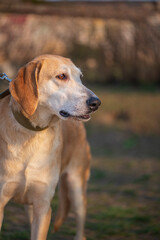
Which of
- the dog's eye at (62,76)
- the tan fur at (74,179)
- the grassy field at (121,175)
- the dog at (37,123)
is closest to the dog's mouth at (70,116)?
the dog at (37,123)

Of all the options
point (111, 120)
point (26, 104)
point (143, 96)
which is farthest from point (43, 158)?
point (143, 96)

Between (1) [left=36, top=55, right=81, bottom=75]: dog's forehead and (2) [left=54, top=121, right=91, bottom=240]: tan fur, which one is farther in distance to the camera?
(2) [left=54, top=121, right=91, bottom=240]: tan fur

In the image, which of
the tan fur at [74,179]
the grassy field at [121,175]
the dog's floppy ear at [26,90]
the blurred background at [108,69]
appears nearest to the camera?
the dog's floppy ear at [26,90]

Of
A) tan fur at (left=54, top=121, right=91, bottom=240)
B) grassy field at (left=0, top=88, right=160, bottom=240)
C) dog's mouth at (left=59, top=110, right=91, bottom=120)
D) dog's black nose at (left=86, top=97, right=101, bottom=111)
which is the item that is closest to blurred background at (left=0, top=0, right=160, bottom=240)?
grassy field at (left=0, top=88, right=160, bottom=240)

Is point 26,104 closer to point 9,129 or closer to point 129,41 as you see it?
point 9,129

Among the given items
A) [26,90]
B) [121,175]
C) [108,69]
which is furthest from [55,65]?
[108,69]

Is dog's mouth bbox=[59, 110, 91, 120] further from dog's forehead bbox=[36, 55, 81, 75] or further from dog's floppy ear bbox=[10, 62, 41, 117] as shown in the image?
dog's forehead bbox=[36, 55, 81, 75]

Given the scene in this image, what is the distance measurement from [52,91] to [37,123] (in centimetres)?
27

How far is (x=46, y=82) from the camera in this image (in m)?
3.13

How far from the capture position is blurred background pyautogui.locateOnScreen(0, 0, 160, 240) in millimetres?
4508

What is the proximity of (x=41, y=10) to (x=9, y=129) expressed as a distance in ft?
6.64

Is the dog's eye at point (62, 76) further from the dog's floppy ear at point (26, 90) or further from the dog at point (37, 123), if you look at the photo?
the dog's floppy ear at point (26, 90)

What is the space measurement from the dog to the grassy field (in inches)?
33.4

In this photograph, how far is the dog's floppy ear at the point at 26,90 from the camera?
301 cm
